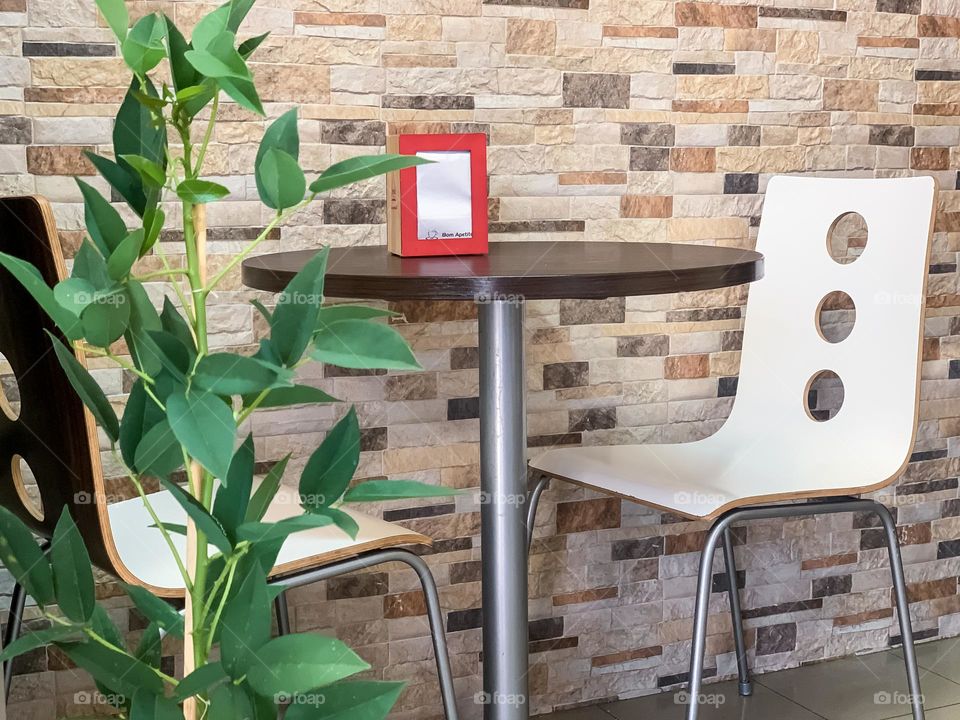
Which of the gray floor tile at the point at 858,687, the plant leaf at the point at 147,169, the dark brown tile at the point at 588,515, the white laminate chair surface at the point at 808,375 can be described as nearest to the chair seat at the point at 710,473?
the white laminate chair surface at the point at 808,375

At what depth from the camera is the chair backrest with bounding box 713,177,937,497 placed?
5.78ft

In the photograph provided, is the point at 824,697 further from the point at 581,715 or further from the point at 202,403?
the point at 202,403

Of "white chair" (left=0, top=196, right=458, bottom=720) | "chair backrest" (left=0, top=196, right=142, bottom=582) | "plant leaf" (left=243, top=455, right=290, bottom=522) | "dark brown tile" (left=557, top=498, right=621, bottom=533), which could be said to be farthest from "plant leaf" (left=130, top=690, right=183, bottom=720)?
"dark brown tile" (left=557, top=498, right=621, bottom=533)

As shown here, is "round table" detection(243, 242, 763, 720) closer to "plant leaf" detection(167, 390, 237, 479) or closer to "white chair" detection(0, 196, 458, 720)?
"white chair" detection(0, 196, 458, 720)

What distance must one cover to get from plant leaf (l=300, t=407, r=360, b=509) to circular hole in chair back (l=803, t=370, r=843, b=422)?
184 centimetres

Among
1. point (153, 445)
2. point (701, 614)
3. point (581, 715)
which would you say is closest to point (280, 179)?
point (153, 445)

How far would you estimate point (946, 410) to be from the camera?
2.42 m

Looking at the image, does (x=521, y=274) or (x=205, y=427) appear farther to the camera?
(x=521, y=274)

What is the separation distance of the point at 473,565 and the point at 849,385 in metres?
0.78

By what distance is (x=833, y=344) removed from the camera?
1913 millimetres

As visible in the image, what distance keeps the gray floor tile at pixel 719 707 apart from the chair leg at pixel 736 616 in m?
0.03

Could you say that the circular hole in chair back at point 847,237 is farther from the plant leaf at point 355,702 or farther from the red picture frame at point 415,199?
the plant leaf at point 355,702

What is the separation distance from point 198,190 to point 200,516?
169mm

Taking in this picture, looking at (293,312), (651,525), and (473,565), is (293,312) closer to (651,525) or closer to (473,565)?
(473,565)
